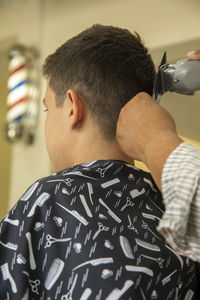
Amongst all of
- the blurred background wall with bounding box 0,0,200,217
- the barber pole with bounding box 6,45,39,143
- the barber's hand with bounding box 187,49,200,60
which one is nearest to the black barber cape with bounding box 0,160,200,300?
the barber's hand with bounding box 187,49,200,60

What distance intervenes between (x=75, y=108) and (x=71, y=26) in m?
2.40

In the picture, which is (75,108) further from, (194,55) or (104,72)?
(194,55)

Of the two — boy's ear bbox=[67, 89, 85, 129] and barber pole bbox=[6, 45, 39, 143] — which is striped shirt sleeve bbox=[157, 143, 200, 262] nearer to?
boy's ear bbox=[67, 89, 85, 129]

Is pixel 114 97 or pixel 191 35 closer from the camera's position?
pixel 114 97

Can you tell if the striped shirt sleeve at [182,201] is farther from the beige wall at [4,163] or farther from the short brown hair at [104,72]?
the beige wall at [4,163]

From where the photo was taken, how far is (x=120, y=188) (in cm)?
100

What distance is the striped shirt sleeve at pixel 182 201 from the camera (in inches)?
26.6

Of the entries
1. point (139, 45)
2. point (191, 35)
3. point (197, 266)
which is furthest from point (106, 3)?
point (197, 266)

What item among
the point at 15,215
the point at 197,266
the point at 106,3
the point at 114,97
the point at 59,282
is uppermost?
the point at 106,3

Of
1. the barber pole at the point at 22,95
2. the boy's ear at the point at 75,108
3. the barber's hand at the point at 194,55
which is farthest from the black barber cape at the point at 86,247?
the barber pole at the point at 22,95

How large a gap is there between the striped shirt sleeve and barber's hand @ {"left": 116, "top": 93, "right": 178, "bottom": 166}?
0.05 meters

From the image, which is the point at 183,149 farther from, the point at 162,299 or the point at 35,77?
the point at 35,77

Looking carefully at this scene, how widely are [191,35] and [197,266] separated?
2.14m

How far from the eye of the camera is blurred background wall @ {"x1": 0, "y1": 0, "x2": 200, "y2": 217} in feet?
9.82
